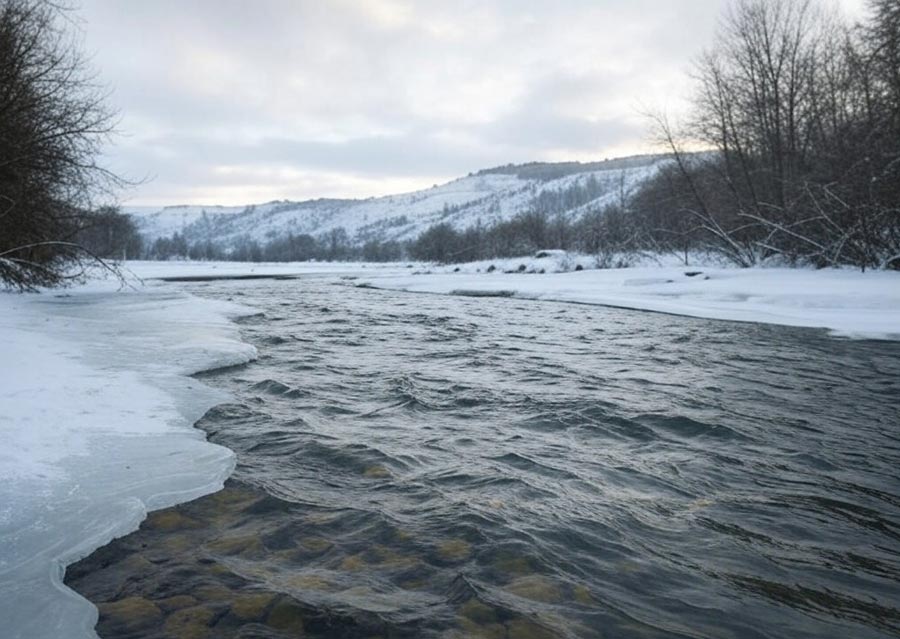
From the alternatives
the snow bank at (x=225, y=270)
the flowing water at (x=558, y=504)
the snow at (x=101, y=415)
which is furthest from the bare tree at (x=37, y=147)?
the snow bank at (x=225, y=270)

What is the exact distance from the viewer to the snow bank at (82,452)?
6.43ft

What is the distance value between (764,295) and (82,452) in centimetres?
1201

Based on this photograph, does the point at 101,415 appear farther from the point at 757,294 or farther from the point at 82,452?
the point at 757,294

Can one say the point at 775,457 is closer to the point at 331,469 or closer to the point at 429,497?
the point at 429,497

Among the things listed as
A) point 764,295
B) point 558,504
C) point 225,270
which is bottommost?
point 558,504

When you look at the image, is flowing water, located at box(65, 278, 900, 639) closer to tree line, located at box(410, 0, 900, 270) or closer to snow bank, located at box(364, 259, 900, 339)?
snow bank, located at box(364, 259, 900, 339)

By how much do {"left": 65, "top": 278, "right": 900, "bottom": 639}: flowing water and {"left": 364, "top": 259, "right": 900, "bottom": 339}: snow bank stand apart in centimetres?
312

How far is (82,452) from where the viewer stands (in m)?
3.10

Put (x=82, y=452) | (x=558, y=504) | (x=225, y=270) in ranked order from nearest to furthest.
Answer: (x=558, y=504), (x=82, y=452), (x=225, y=270)

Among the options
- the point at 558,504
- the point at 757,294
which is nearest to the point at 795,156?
the point at 757,294

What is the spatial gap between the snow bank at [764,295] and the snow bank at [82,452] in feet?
28.9

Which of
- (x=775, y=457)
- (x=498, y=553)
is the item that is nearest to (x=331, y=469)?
(x=498, y=553)

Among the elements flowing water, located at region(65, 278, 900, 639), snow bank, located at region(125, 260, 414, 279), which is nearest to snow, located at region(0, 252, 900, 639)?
flowing water, located at region(65, 278, 900, 639)

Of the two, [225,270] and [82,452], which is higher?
[225,270]
